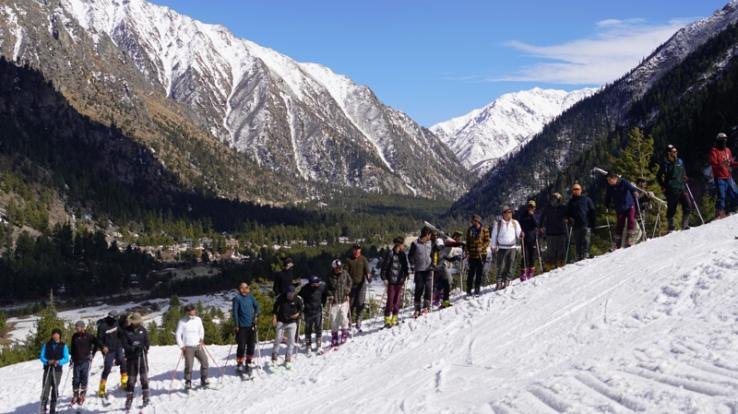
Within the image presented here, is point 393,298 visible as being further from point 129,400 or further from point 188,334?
point 129,400

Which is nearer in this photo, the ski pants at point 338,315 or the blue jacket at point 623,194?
the ski pants at point 338,315

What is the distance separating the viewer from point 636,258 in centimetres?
1925

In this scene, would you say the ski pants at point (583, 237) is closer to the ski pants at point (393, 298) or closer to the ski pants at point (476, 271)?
the ski pants at point (476, 271)

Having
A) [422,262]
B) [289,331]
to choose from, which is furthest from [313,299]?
[422,262]

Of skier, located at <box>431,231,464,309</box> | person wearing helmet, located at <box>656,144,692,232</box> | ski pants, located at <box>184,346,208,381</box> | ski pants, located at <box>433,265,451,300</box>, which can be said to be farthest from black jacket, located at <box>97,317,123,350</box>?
person wearing helmet, located at <box>656,144,692,232</box>

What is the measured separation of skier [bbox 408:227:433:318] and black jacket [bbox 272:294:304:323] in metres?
3.78

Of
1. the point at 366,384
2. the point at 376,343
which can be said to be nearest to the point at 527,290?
the point at 376,343

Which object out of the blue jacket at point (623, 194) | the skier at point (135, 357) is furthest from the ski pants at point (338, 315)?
the blue jacket at point (623, 194)

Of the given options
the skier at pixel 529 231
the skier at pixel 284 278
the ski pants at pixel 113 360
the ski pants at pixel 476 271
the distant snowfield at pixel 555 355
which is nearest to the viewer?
the distant snowfield at pixel 555 355

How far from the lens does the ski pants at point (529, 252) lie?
2109 cm

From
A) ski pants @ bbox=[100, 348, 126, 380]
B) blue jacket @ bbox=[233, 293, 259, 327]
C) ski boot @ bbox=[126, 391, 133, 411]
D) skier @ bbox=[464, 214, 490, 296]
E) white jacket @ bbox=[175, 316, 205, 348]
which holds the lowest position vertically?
ski boot @ bbox=[126, 391, 133, 411]

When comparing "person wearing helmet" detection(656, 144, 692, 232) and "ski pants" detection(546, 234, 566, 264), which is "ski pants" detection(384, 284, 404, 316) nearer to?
"ski pants" detection(546, 234, 566, 264)

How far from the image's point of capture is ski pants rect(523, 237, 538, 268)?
21.1 meters

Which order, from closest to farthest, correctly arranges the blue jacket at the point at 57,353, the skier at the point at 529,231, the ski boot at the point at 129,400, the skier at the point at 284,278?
1. the ski boot at the point at 129,400
2. the skier at the point at 284,278
3. the blue jacket at the point at 57,353
4. the skier at the point at 529,231
